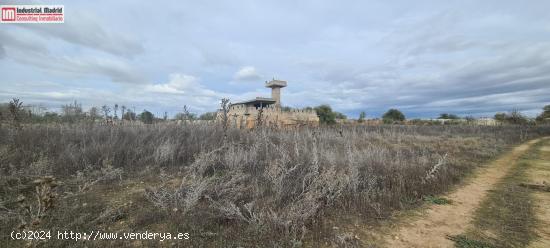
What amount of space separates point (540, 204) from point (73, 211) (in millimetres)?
8796

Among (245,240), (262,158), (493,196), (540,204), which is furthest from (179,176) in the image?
(540,204)

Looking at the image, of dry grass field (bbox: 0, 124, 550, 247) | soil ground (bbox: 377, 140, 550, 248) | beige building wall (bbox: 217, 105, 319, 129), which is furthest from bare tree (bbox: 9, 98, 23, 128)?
beige building wall (bbox: 217, 105, 319, 129)

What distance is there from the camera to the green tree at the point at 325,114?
1550 inches

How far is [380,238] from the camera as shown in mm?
3555

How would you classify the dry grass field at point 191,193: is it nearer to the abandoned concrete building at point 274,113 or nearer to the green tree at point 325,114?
the abandoned concrete building at point 274,113

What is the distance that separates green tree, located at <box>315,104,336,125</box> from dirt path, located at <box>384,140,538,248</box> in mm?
32911

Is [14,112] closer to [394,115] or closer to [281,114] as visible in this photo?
[281,114]

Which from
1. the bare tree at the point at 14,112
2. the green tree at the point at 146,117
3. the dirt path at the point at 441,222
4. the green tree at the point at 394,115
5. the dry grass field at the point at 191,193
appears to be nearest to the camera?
the dry grass field at the point at 191,193

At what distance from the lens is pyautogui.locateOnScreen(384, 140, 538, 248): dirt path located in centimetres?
350

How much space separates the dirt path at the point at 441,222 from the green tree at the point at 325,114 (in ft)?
108

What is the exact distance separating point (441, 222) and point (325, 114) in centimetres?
3627

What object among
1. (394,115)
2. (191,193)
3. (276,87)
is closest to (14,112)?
(191,193)

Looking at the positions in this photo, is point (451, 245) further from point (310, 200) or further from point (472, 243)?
point (310, 200)

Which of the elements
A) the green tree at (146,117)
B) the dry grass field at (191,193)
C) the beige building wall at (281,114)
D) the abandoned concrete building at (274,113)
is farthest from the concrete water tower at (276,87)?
the dry grass field at (191,193)
